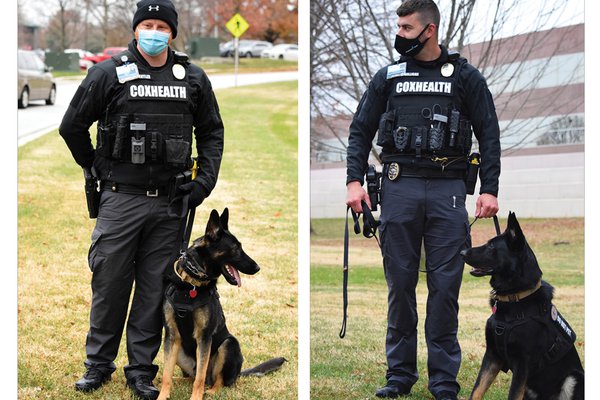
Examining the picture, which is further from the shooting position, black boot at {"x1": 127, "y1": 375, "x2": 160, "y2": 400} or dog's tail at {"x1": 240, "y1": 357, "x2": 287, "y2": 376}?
dog's tail at {"x1": 240, "y1": 357, "x2": 287, "y2": 376}

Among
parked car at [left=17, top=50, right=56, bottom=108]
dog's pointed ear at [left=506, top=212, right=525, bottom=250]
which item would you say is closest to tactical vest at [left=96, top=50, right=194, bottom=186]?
dog's pointed ear at [left=506, top=212, right=525, bottom=250]

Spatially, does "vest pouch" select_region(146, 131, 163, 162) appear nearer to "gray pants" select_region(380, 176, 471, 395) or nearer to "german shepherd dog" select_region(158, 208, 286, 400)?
"german shepherd dog" select_region(158, 208, 286, 400)

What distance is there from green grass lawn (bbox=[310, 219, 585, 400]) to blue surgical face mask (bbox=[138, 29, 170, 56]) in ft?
6.61

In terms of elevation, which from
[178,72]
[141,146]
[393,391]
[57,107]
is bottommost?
[393,391]

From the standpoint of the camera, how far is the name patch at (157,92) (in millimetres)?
4102

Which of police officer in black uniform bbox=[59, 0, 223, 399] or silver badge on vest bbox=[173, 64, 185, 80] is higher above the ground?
silver badge on vest bbox=[173, 64, 185, 80]

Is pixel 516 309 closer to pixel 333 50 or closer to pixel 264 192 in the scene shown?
pixel 333 50

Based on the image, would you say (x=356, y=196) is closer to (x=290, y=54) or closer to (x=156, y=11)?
(x=156, y=11)

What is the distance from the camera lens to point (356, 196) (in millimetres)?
4277

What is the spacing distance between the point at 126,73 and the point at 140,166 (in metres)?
0.49

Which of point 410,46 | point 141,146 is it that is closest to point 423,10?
point 410,46

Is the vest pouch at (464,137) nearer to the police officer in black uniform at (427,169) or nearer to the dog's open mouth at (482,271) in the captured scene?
the police officer in black uniform at (427,169)

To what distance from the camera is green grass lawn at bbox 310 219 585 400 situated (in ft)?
15.3

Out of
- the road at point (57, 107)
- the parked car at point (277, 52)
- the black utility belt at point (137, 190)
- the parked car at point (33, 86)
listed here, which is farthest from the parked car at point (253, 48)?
the black utility belt at point (137, 190)
